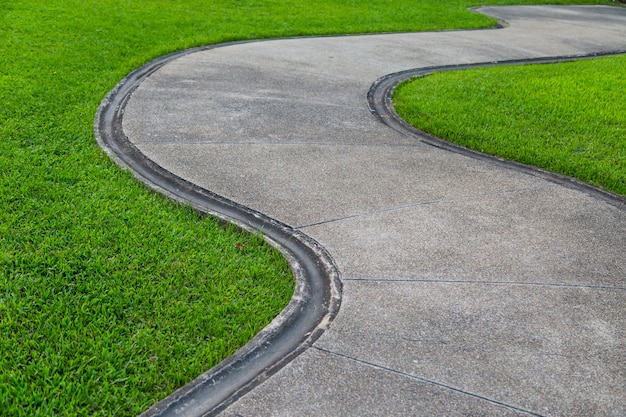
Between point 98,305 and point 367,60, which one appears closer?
point 98,305

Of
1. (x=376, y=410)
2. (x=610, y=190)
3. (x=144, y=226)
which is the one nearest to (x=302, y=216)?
(x=144, y=226)

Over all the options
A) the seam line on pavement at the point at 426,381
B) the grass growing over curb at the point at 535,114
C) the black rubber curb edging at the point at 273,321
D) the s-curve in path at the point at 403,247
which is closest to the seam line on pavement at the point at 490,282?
the s-curve in path at the point at 403,247

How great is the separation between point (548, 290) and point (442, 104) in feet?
13.2

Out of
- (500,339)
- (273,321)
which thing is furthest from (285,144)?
(500,339)

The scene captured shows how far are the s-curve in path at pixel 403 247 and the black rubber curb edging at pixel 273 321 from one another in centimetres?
6

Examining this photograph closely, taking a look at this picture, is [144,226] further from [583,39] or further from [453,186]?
[583,39]

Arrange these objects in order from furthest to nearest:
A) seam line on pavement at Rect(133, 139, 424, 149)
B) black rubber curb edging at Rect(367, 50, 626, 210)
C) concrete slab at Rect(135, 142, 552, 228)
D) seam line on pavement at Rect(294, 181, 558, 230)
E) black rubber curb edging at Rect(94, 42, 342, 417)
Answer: seam line on pavement at Rect(133, 139, 424, 149)
black rubber curb edging at Rect(367, 50, 626, 210)
concrete slab at Rect(135, 142, 552, 228)
seam line on pavement at Rect(294, 181, 558, 230)
black rubber curb edging at Rect(94, 42, 342, 417)

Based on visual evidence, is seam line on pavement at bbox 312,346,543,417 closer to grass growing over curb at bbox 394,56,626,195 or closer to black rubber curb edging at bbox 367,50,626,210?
black rubber curb edging at bbox 367,50,626,210

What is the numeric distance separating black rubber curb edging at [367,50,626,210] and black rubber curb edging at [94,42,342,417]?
2461 mm

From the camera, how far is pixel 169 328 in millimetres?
3389

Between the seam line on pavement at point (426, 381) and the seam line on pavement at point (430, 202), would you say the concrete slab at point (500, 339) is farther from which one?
the seam line on pavement at point (430, 202)

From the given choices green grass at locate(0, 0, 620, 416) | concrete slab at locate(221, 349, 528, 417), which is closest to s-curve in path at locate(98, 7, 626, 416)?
concrete slab at locate(221, 349, 528, 417)

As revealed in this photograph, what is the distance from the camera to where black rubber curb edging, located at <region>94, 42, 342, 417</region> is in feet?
9.81

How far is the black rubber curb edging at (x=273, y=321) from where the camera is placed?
118 inches
